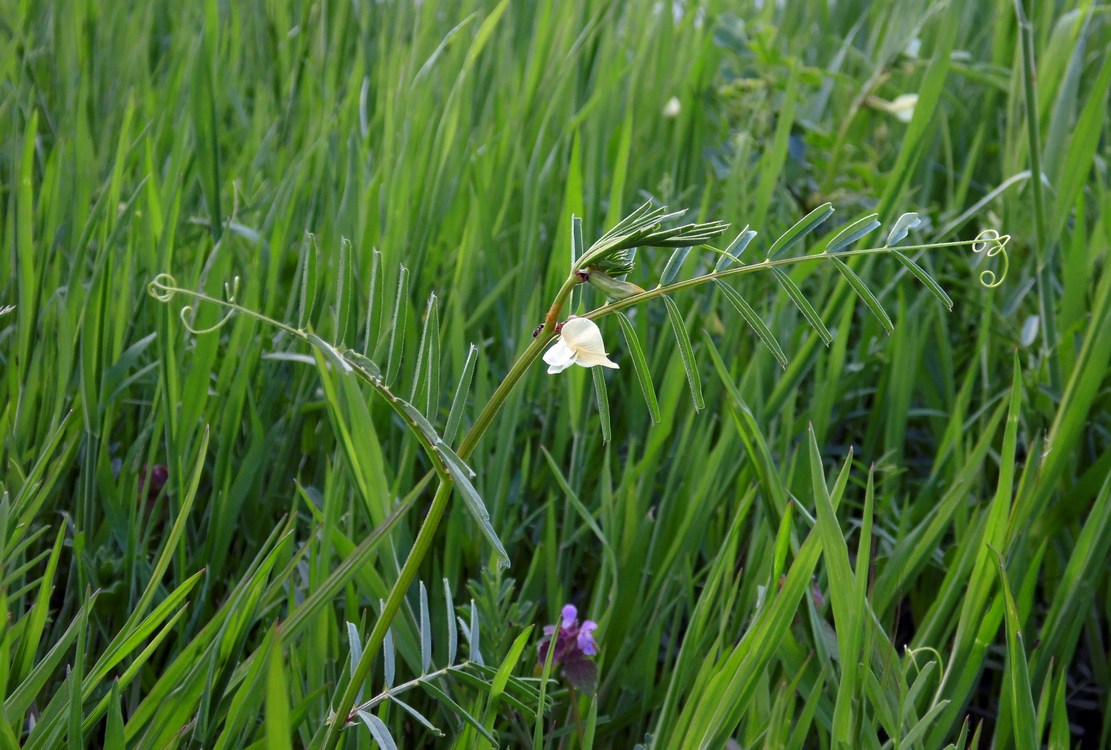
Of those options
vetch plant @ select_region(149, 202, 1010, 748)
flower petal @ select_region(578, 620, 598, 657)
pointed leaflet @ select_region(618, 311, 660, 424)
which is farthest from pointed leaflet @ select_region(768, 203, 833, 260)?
flower petal @ select_region(578, 620, 598, 657)

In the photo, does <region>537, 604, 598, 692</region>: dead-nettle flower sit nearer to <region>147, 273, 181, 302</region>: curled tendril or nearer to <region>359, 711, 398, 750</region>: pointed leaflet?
<region>359, 711, 398, 750</region>: pointed leaflet

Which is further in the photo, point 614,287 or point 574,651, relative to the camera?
point 574,651

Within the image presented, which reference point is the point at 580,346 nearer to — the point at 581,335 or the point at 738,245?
the point at 581,335

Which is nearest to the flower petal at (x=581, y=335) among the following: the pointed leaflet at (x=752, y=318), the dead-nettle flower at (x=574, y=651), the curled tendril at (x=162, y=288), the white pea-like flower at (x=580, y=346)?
the white pea-like flower at (x=580, y=346)

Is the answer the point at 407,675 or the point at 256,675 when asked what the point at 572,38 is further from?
the point at 256,675

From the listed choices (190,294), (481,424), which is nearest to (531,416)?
(190,294)
